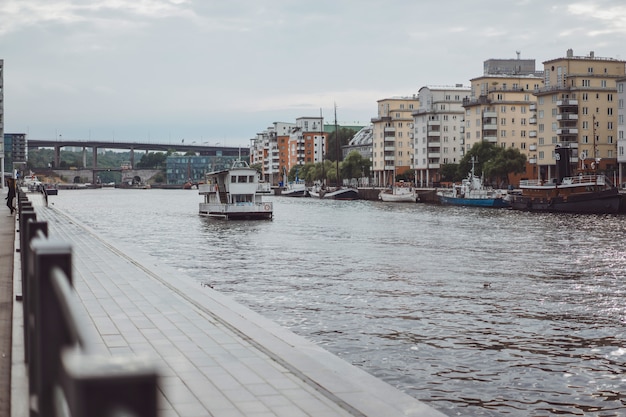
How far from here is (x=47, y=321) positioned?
3426mm

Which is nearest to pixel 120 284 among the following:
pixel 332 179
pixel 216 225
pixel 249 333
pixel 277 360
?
pixel 249 333

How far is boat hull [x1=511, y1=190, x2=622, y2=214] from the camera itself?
245 feet

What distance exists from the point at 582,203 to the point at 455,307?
63.4 meters

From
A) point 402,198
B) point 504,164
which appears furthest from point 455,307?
point 402,198

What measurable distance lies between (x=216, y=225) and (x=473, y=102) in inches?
3292

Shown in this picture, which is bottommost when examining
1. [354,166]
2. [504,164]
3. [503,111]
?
[504,164]

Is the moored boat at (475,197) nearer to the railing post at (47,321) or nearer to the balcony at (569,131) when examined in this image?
the balcony at (569,131)

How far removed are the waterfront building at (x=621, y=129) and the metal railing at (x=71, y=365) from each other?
97.0 m

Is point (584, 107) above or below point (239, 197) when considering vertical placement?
above

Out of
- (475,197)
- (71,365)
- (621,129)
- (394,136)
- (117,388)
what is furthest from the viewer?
(394,136)

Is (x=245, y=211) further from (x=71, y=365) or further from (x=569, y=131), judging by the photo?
(x=569, y=131)

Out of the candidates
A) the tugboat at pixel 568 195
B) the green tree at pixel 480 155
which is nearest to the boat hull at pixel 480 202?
the tugboat at pixel 568 195

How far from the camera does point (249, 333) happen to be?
10836 millimetres

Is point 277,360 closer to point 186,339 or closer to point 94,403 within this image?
point 186,339
